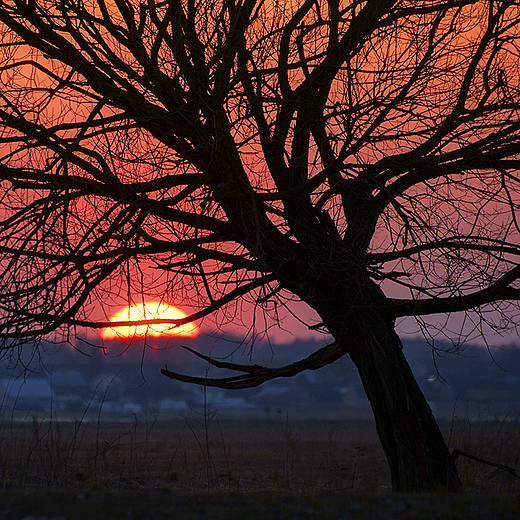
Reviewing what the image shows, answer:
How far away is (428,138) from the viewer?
4930 mm

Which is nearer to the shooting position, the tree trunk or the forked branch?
the tree trunk

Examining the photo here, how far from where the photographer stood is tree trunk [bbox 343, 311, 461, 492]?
5199 millimetres

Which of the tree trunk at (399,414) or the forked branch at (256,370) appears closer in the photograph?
the tree trunk at (399,414)

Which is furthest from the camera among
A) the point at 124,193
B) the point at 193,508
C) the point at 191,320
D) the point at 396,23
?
the point at 191,320

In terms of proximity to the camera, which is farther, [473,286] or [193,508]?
[473,286]

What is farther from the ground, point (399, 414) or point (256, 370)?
point (256, 370)

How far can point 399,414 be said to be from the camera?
208 inches

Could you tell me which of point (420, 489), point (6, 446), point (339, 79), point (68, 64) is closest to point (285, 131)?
point (339, 79)

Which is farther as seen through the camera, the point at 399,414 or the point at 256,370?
the point at 256,370

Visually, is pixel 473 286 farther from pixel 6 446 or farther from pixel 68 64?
pixel 6 446

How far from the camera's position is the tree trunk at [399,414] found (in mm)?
5199

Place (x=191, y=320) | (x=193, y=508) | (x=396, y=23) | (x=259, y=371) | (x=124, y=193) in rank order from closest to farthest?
(x=193, y=508) → (x=124, y=193) → (x=396, y=23) → (x=191, y=320) → (x=259, y=371)

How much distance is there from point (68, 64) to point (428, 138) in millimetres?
3186

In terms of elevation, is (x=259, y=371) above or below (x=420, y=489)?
above
